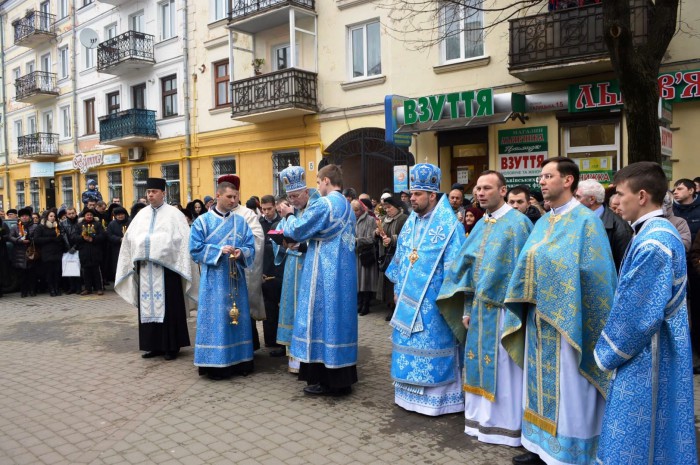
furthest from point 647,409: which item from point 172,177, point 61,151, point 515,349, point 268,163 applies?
point 61,151

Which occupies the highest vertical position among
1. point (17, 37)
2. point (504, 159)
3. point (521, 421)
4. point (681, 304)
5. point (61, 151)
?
point (17, 37)

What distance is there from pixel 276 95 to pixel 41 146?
18.1 m

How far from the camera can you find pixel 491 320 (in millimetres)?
4426

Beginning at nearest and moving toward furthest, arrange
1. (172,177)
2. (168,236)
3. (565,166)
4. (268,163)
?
1. (565,166)
2. (168,236)
3. (268,163)
4. (172,177)

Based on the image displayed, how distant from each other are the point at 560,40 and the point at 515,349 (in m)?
9.34

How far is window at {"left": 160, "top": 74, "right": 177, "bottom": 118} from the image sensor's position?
22438 millimetres

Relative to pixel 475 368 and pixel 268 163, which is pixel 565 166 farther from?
pixel 268 163

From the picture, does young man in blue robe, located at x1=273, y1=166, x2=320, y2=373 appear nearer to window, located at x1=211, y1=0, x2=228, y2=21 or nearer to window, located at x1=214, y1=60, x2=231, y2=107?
window, located at x1=214, y1=60, x2=231, y2=107

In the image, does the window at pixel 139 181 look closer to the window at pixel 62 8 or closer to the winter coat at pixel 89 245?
the window at pixel 62 8

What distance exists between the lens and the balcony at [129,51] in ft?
73.9

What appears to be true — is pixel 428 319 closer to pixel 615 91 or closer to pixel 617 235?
pixel 617 235

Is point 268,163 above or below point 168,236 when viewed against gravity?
above

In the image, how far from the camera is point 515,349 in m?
4.15

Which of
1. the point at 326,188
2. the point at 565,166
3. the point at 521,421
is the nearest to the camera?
the point at 565,166
